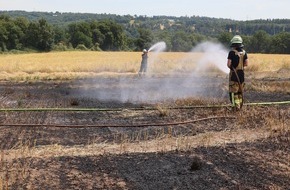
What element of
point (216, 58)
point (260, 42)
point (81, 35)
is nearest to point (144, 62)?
point (216, 58)

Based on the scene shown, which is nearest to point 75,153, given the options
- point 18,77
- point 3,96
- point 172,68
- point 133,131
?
point 133,131

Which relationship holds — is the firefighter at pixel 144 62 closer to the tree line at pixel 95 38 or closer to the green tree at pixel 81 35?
the tree line at pixel 95 38

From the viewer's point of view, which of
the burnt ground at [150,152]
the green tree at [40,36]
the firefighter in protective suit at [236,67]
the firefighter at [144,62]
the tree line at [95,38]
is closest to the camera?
the burnt ground at [150,152]

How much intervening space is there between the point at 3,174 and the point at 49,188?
921 mm

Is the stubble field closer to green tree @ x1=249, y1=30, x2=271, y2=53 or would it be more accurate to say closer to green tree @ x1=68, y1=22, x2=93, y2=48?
green tree @ x1=68, y1=22, x2=93, y2=48

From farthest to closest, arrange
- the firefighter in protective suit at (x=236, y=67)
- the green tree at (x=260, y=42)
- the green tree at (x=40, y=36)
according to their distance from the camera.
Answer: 1. the green tree at (x=260, y=42)
2. the green tree at (x=40, y=36)
3. the firefighter in protective suit at (x=236, y=67)

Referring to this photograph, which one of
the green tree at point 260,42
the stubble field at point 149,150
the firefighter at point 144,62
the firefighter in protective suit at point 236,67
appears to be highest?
the firefighter in protective suit at point 236,67

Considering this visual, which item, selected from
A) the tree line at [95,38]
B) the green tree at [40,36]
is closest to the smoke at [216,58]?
the tree line at [95,38]

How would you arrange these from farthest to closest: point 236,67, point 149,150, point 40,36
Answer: point 40,36 < point 236,67 < point 149,150

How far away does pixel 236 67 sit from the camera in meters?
11.1

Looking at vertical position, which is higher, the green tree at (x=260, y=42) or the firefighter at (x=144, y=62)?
the firefighter at (x=144, y=62)

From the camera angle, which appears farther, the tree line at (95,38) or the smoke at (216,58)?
the tree line at (95,38)

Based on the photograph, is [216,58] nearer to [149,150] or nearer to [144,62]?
[144,62]

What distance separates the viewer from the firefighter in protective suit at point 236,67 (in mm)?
11016
